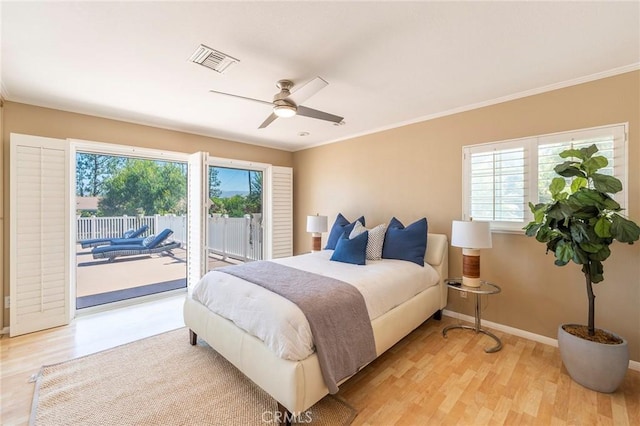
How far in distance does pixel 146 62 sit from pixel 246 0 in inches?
45.2

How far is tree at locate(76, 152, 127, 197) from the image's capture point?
348 centimetres

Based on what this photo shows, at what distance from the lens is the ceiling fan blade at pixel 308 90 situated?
190 cm

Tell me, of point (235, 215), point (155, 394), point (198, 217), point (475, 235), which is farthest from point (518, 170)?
point (235, 215)

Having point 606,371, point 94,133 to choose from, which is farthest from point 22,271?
point 606,371

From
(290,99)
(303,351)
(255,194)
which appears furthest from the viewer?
(255,194)

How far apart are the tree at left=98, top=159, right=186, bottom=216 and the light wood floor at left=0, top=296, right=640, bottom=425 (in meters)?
1.75

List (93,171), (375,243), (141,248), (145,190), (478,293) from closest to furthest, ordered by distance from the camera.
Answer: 1. (478,293)
2. (375,243)
3. (93,171)
4. (145,190)
5. (141,248)

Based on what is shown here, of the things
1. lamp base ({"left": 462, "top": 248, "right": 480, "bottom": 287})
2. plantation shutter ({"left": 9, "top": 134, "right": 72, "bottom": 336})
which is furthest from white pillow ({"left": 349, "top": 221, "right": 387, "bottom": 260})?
plantation shutter ({"left": 9, "top": 134, "right": 72, "bottom": 336})

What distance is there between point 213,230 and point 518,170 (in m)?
4.65

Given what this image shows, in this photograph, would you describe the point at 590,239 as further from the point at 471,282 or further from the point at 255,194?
the point at 255,194

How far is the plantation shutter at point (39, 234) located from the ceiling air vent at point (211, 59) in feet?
7.04

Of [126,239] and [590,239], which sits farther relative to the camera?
[126,239]

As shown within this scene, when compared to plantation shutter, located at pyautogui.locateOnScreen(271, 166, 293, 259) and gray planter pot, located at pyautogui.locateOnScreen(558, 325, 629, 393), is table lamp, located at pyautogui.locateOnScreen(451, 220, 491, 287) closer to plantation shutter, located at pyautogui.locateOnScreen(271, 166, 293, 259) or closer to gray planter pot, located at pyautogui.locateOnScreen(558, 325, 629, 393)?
gray planter pot, located at pyautogui.locateOnScreen(558, 325, 629, 393)

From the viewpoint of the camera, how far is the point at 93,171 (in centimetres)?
362
